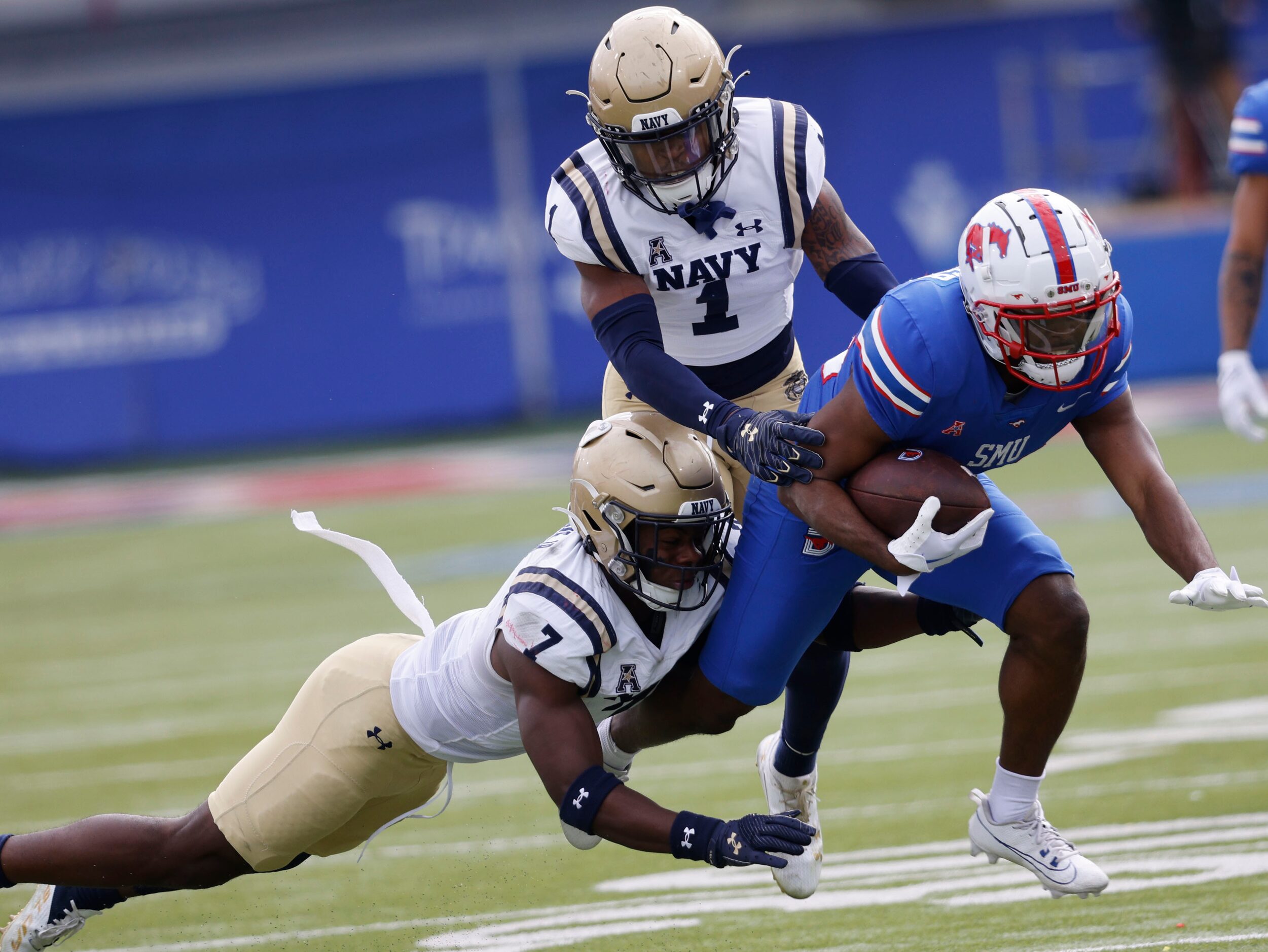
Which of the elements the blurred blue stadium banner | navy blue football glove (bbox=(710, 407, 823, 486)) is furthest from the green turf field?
the blurred blue stadium banner

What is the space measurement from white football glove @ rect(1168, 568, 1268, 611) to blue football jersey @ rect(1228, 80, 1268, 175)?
2638 mm

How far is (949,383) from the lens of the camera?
320cm

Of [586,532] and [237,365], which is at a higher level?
[586,532]

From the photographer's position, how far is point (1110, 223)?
43.5 ft

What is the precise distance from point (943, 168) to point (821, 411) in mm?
13003

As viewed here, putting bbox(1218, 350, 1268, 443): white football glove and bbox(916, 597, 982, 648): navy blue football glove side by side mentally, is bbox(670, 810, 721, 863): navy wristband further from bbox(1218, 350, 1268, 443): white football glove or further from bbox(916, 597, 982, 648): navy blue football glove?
bbox(1218, 350, 1268, 443): white football glove

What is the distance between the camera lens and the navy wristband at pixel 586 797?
3.03 metres

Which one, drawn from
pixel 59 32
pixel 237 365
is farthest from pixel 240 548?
pixel 59 32

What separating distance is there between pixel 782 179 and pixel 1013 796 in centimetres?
156

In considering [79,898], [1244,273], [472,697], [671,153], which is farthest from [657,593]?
[1244,273]

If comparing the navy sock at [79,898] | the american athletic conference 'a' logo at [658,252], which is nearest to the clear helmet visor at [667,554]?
the american athletic conference 'a' logo at [658,252]

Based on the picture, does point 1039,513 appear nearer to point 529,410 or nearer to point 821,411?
point 821,411

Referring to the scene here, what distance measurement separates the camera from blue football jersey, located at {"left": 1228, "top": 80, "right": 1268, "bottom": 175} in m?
5.27

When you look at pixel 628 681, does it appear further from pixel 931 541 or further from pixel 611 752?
pixel 931 541
